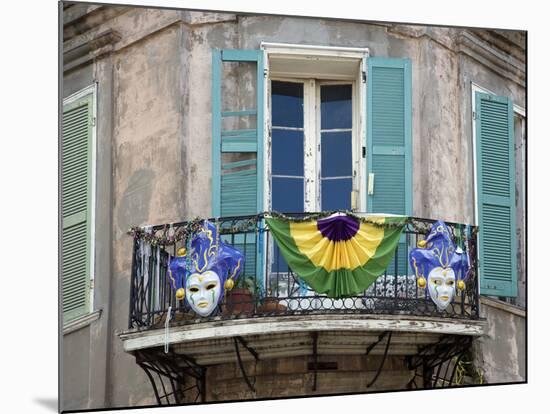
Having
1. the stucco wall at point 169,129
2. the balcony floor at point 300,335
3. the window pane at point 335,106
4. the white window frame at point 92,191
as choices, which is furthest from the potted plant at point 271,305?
the window pane at point 335,106

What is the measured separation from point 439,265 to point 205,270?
169 cm

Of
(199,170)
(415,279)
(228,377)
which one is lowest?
(228,377)

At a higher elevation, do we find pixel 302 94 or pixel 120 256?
pixel 302 94

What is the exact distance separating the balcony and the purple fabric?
0.22 metres

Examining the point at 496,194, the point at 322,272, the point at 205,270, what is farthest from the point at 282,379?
the point at 496,194

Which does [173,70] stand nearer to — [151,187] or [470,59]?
[151,187]

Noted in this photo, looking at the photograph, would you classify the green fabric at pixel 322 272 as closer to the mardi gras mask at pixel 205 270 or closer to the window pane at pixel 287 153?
the mardi gras mask at pixel 205 270

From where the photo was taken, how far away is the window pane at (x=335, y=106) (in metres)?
12.2

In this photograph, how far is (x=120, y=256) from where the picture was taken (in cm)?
1180

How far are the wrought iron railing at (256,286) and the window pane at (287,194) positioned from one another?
40cm

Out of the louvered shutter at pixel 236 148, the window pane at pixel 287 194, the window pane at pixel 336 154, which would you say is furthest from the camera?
the window pane at pixel 336 154

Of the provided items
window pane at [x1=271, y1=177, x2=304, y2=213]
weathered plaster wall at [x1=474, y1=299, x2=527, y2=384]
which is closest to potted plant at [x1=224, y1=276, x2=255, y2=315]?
window pane at [x1=271, y1=177, x2=304, y2=213]

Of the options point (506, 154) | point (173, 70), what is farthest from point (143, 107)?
point (506, 154)

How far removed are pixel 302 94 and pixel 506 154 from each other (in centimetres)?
170
